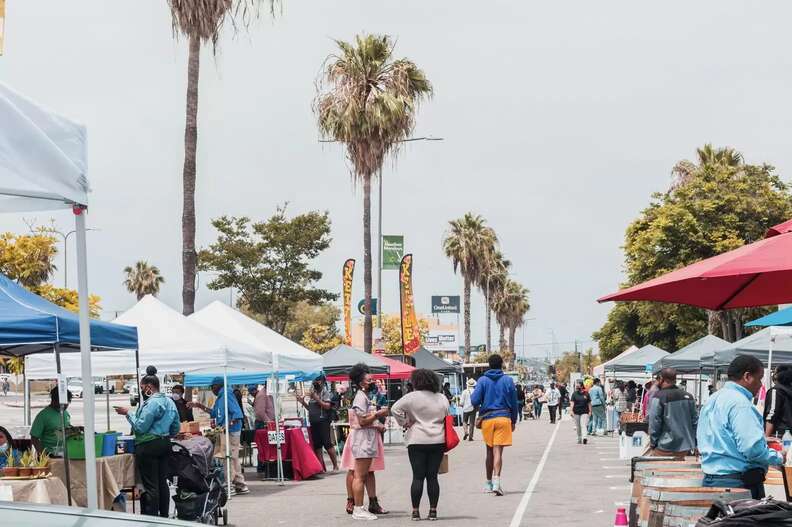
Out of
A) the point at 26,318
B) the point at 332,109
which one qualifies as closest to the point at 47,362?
the point at 26,318

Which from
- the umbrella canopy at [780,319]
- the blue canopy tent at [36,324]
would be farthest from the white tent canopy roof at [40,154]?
the umbrella canopy at [780,319]

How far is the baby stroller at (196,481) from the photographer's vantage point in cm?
1374

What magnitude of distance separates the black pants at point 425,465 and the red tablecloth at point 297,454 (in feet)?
26.2

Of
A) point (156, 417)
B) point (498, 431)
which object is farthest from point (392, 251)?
point (156, 417)

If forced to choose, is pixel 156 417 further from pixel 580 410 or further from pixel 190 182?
pixel 580 410

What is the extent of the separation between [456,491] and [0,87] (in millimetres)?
12738

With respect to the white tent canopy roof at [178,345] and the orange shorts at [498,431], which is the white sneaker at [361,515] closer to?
the orange shorts at [498,431]

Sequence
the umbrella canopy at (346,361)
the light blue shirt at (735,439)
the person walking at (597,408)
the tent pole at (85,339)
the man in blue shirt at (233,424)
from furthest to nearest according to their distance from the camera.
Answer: the person walking at (597,408) < the umbrella canopy at (346,361) < the man in blue shirt at (233,424) < the light blue shirt at (735,439) < the tent pole at (85,339)

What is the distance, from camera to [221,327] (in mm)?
21594

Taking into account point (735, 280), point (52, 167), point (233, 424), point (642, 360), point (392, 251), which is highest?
point (392, 251)

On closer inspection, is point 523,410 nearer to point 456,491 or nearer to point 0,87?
point 456,491

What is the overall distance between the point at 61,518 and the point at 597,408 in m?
35.5

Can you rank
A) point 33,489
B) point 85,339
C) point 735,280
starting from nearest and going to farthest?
point 85,339, point 735,280, point 33,489

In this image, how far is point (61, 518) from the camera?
16.3ft
